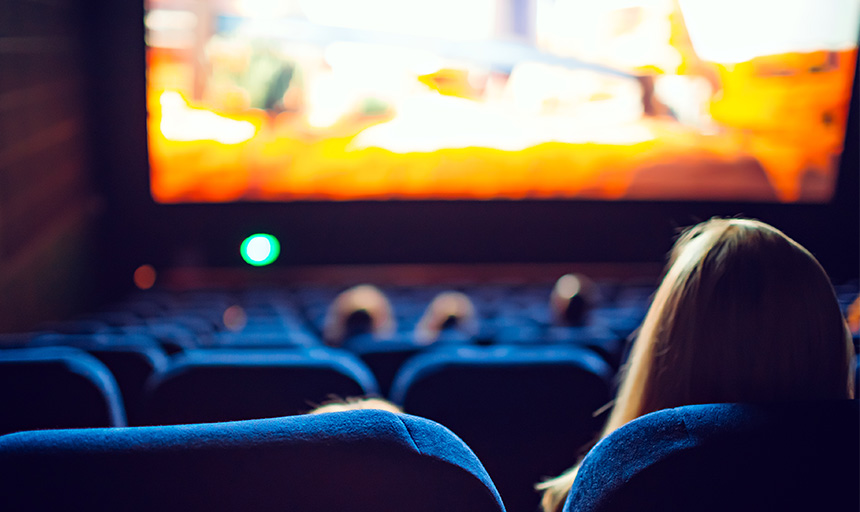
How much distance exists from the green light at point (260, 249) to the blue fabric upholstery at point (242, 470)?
5.52 meters

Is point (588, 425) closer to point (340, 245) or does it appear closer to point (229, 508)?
point (229, 508)

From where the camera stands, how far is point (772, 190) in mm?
5895

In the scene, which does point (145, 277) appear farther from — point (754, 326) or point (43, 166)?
point (754, 326)

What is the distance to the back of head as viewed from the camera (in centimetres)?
88

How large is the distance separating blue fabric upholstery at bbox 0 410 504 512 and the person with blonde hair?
428mm

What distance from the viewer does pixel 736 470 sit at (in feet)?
2.08

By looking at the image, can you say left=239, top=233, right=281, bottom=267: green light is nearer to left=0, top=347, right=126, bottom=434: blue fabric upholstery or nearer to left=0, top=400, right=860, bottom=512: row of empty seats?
left=0, top=347, right=126, bottom=434: blue fabric upholstery

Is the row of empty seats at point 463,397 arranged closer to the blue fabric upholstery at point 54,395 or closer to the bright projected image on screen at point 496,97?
the blue fabric upholstery at point 54,395

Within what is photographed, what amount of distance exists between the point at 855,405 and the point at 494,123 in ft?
17.2

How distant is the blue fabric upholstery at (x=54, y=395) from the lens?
4.26 ft

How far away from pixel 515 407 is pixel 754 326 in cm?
68

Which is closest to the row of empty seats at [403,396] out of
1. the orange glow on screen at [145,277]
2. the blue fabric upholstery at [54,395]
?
the blue fabric upholstery at [54,395]

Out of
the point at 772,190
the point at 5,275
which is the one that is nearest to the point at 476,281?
the point at 772,190

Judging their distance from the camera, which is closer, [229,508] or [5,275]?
[229,508]
